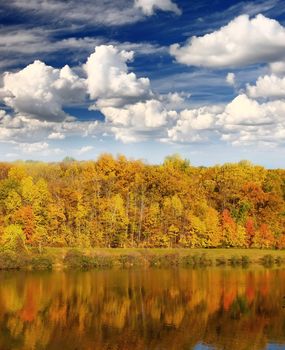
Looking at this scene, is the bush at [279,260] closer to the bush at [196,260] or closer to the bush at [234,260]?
the bush at [234,260]

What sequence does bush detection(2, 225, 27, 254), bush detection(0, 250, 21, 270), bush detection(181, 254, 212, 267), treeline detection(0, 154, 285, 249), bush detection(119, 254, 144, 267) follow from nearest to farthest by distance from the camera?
bush detection(0, 250, 21, 270), bush detection(2, 225, 27, 254), bush detection(119, 254, 144, 267), bush detection(181, 254, 212, 267), treeline detection(0, 154, 285, 249)

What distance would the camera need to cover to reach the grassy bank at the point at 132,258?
79250mm

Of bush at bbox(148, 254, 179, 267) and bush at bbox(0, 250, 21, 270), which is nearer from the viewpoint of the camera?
bush at bbox(0, 250, 21, 270)

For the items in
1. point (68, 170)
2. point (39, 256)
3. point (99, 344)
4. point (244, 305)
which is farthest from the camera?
point (68, 170)

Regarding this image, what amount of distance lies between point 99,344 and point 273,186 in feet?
244

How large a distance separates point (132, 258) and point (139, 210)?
50.0 feet

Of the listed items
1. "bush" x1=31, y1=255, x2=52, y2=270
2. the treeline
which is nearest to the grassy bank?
"bush" x1=31, y1=255, x2=52, y2=270

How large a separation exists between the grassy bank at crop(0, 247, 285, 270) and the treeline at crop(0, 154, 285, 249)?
430 cm

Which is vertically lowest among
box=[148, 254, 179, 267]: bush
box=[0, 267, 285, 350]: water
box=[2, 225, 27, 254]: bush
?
box=[0, 267, 285, 350]: water

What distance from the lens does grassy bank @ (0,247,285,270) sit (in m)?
79.2

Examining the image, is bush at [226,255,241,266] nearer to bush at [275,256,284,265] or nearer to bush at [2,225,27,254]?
bush at [275,256,284,265]

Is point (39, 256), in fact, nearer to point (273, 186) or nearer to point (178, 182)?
point (178, 182)

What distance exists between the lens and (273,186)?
4208 inches

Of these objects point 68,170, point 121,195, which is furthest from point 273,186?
point 68,170
